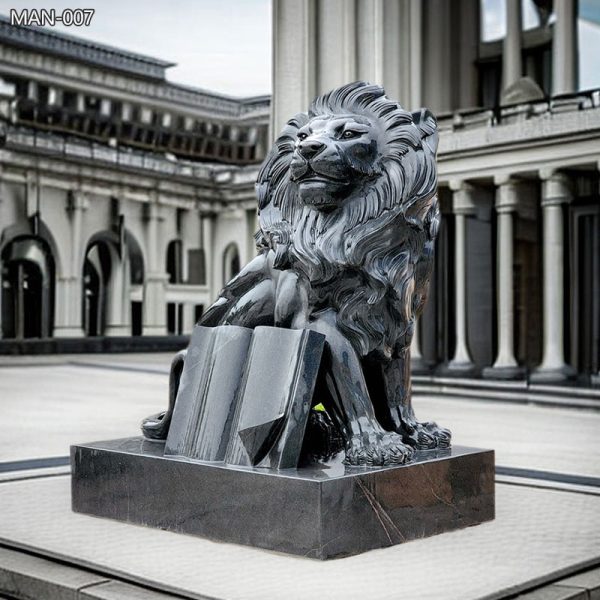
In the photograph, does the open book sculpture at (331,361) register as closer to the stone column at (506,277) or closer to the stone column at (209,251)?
the stone column at (506,277)

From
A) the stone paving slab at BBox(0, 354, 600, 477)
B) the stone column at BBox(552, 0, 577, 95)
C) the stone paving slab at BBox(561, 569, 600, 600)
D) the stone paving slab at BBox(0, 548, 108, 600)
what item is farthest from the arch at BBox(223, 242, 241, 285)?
the stone paving slab at BBox(561, 569, 600, 600)

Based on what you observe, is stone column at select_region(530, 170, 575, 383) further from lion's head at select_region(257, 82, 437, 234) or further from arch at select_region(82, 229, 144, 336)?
arch at select_region(82, 229, 144, 336)

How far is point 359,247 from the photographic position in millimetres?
4809

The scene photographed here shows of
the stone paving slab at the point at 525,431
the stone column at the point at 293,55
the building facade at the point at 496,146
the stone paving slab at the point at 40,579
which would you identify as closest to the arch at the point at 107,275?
the building facade at the point at 496,146

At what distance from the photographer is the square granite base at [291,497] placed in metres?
4.25

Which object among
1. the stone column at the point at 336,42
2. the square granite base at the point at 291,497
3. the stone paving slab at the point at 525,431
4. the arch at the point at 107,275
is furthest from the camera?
the arch at the point at 107,275

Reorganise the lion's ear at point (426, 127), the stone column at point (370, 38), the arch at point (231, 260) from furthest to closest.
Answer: the arch at point (231, 260)
the stone column at point (370, 38)
the lion's ear at point (426, 127)

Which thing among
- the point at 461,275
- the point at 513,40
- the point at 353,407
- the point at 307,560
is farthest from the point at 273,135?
the point at 307,560

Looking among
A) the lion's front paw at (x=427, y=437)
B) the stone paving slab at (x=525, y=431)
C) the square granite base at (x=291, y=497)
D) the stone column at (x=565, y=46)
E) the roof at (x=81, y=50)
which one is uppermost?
the roof at (x=81, y=50)

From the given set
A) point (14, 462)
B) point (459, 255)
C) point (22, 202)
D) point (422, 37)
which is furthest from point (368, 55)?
point (14, 462)

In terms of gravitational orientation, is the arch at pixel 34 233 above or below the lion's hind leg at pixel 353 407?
above

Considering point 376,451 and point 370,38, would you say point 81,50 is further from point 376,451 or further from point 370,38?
point 376,451

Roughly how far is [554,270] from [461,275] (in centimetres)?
266

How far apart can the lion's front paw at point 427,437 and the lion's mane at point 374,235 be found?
0.47 metres
